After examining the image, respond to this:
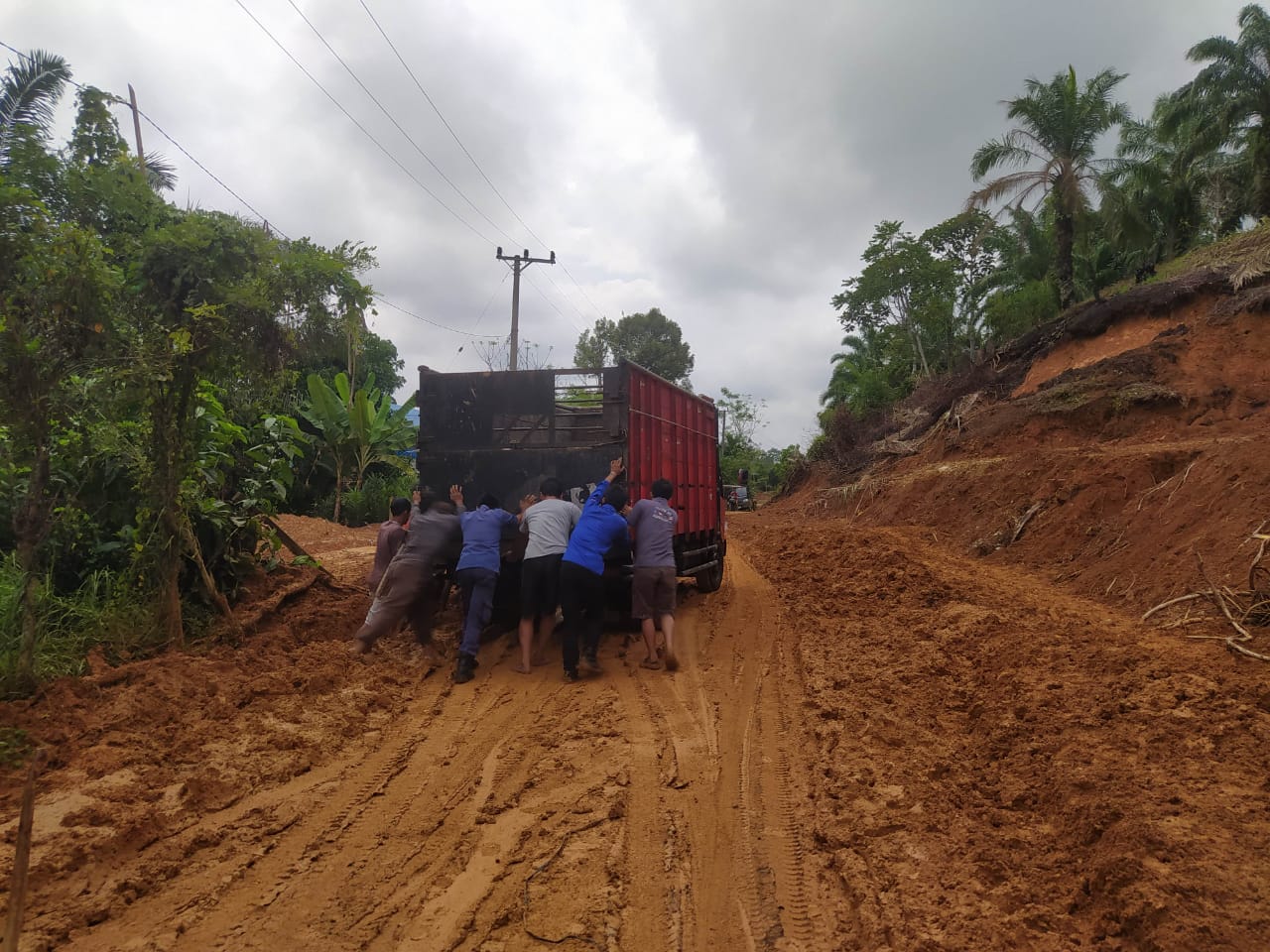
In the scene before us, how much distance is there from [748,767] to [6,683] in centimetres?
456

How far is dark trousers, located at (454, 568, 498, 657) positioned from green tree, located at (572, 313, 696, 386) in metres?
39.6

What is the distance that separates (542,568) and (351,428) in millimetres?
12494

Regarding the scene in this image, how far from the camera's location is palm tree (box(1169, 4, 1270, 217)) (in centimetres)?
2212

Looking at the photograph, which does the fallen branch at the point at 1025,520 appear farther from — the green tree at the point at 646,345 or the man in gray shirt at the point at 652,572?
the green tree at the point at 646,345

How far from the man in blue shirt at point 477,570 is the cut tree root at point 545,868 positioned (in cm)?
283

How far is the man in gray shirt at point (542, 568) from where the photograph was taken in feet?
22.0

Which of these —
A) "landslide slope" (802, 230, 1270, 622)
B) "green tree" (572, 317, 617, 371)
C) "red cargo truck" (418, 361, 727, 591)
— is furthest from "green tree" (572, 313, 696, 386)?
"red cargo truck" (418, 361, 727, 591)

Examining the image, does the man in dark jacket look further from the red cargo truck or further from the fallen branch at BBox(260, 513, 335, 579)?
the fallen branch at BBox(260, 513, 335, 579)

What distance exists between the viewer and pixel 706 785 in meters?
4.27

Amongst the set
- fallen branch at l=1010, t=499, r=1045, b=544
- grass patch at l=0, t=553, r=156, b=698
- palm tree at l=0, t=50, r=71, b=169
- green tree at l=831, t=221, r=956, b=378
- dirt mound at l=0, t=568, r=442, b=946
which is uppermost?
green tree at l=831, t=221, r=956, b=378

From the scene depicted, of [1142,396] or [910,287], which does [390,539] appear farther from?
[910,287]

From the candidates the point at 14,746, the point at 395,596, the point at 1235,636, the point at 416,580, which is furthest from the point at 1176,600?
the point at 14,746

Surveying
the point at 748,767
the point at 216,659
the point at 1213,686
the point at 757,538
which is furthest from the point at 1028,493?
the point at 216,659

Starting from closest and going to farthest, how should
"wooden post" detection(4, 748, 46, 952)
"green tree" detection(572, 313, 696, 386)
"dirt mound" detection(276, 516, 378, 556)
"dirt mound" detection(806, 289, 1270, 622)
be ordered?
1. "wooden post" detection(4, 748, 46, 952)
2. "dirt mound" detection(806, 289, 1270, 622)
3. "dirt mound" detection(276, 516, 378, 556)
4. "green tree" detection(572, 313, 696, 386)
